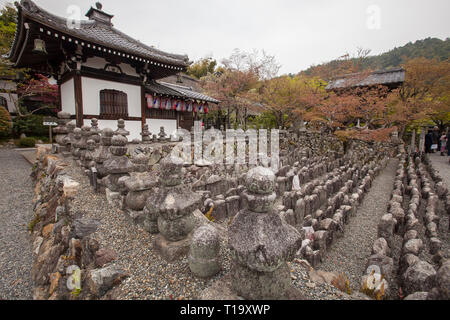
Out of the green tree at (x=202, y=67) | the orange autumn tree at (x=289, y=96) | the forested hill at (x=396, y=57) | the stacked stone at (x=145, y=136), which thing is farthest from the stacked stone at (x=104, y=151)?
the green tree at (x=202, y=67)

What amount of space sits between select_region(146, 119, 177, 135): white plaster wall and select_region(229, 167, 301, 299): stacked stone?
10.0m

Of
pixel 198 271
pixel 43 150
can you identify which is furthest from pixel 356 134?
pixel 43 150

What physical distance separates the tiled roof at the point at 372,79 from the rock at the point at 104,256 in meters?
14.8

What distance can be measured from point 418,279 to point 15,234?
6.68 m

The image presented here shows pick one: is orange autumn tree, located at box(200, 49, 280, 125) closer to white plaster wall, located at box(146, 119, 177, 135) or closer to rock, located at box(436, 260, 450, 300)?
white plaster wall, located at box(146, 119, 177, 135)

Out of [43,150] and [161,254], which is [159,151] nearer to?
[43,150]

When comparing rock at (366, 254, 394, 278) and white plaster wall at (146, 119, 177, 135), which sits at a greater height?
white plaster wall at (146, 119, 177, 135)

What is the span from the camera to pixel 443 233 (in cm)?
409

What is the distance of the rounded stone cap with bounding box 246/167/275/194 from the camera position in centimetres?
144

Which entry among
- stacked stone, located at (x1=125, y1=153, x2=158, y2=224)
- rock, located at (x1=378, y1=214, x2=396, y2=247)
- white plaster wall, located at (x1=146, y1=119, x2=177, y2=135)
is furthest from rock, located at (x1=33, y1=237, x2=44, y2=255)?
white plaster wall, located at (x1=146, y1=119, x2=177, y2=135)

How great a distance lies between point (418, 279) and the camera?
2076 mm

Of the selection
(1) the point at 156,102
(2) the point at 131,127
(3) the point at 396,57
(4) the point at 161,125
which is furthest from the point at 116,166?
(3) the point at 396,57

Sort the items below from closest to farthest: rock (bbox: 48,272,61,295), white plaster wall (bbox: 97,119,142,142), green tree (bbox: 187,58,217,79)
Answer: rock (bbox: 48,272,61,295)
white plaster wall (bbox: 97,119,142,142)
green tree (bbox: 187,58,217,79)

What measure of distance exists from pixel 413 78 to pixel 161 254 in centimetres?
1658
